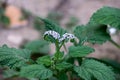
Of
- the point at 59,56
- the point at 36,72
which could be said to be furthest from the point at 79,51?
the point at 36,72

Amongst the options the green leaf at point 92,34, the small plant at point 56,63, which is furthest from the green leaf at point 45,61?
the green leaf at point 92,34

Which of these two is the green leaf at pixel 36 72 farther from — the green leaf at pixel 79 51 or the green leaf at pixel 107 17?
the green leaf at pixel 107 17

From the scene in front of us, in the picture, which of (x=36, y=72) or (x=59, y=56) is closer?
(x=36, y=72)

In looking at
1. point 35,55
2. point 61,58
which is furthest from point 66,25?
point 61,58

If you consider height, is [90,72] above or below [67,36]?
below

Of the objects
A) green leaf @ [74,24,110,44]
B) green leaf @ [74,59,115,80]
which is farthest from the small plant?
green leaf @ [74,24,110,44]

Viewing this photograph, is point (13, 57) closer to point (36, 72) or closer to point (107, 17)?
point (36, 72)

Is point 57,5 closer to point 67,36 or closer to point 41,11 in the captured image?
point 41,11
